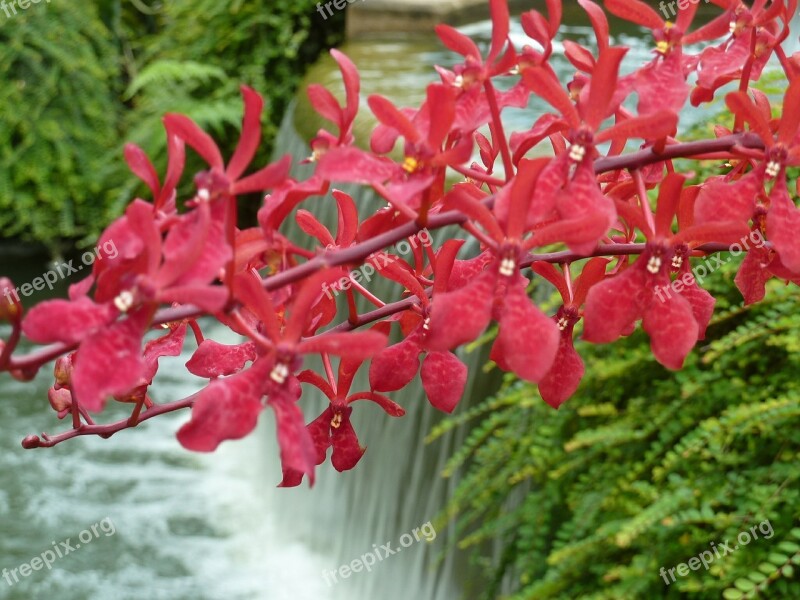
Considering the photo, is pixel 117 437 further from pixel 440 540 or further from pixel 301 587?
pixel 440 540

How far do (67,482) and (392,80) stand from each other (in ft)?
6.35

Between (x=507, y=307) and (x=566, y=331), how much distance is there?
166 mm

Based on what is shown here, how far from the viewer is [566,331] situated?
0.59 meters

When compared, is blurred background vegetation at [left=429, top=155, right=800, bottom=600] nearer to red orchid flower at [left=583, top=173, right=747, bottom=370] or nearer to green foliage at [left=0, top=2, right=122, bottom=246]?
red orchid flower at [left=583, top=173, right=747, bottom=370]

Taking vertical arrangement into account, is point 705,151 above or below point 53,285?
above

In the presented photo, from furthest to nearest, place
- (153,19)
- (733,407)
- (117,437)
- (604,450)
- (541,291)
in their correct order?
1. (153,19)
2. (117,437)
3. (541,291)
4. (604,450)
5. (733,407)

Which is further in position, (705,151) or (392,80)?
(392,80)

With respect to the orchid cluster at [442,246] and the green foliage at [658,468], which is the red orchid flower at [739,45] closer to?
the orchid cluster at [442,246]

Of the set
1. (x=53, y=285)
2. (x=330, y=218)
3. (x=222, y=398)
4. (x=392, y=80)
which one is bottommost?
(x=53, y=285)

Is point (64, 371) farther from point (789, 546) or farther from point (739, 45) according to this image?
point (789, 546)

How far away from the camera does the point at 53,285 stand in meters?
5.05

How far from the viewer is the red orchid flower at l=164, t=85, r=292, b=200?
41 centimetres


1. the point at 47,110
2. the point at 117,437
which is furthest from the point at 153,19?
the point at 117,437

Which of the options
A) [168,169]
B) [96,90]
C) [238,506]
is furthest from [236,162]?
[96,90]
